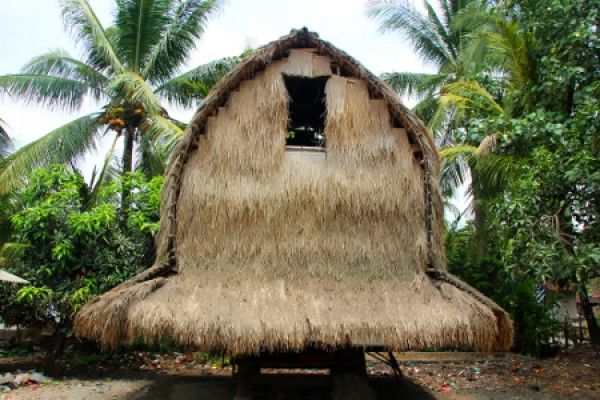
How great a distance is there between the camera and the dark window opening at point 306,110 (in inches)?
312

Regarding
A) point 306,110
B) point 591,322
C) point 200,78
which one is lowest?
point 591,322

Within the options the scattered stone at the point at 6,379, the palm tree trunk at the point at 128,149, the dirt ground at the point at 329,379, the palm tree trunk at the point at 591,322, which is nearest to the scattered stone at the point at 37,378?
the dirt ground at the point at 329,379

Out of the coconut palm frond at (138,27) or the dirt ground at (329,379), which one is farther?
the coconut palm frond at (138,27)

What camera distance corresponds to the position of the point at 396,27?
58.1 ft

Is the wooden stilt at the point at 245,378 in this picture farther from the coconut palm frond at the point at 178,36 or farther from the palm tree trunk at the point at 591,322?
the coconut palm frond at the point at 178,36

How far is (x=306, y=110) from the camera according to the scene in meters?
9.36

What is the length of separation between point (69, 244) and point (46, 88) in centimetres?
580

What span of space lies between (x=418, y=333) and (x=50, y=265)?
7.32 metres

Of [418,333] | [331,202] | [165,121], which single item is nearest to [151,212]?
[165,121]

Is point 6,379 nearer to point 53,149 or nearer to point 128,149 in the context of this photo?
point 53,149

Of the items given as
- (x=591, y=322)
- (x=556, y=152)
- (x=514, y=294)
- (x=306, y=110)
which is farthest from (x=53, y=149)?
(x=591, y=322)

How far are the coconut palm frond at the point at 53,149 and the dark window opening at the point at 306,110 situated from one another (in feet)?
22.0

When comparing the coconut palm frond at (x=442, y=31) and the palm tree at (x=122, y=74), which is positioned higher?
the coconut palm frond at (x=442, y=31)

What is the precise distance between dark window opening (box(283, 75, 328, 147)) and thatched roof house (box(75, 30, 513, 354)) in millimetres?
353
